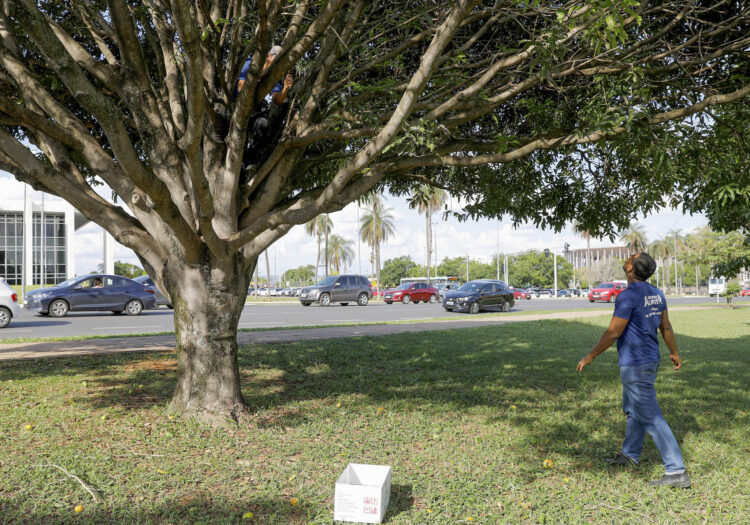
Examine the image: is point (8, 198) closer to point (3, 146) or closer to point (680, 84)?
point (3, 146)

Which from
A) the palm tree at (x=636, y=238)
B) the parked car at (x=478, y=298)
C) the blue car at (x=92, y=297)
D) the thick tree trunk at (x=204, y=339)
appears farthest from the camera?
the palm tree at (x=636, y=238)

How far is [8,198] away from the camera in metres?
44.8

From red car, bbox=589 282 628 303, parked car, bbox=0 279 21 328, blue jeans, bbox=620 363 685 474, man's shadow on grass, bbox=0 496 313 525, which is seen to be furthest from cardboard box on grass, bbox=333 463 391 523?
red car, bbox=589 282 628 303

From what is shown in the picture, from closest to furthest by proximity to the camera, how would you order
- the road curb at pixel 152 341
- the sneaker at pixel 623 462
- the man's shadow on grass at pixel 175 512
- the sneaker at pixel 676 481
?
the man's shadow on grass at pixel 175 512 → the sneaker at pixel 676 481 → the sneaker at pixel 623 462 → the road curb at pixel 152 341

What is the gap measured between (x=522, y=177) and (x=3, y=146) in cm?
619

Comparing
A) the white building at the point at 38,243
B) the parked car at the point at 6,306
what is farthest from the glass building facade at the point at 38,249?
the parked car at the point at 6,306

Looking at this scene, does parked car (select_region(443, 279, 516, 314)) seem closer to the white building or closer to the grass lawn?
the grass lawn

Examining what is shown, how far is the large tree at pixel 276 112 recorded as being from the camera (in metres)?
4.58

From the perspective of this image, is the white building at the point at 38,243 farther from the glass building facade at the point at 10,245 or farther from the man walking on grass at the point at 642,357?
the man walking on grass at the point at 642,357

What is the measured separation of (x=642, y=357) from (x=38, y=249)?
51616 mm

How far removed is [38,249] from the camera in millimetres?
45625

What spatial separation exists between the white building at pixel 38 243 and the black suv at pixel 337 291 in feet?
91.8

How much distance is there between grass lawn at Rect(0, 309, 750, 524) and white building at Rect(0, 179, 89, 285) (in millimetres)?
43657

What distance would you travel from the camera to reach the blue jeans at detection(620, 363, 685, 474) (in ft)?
13.4
